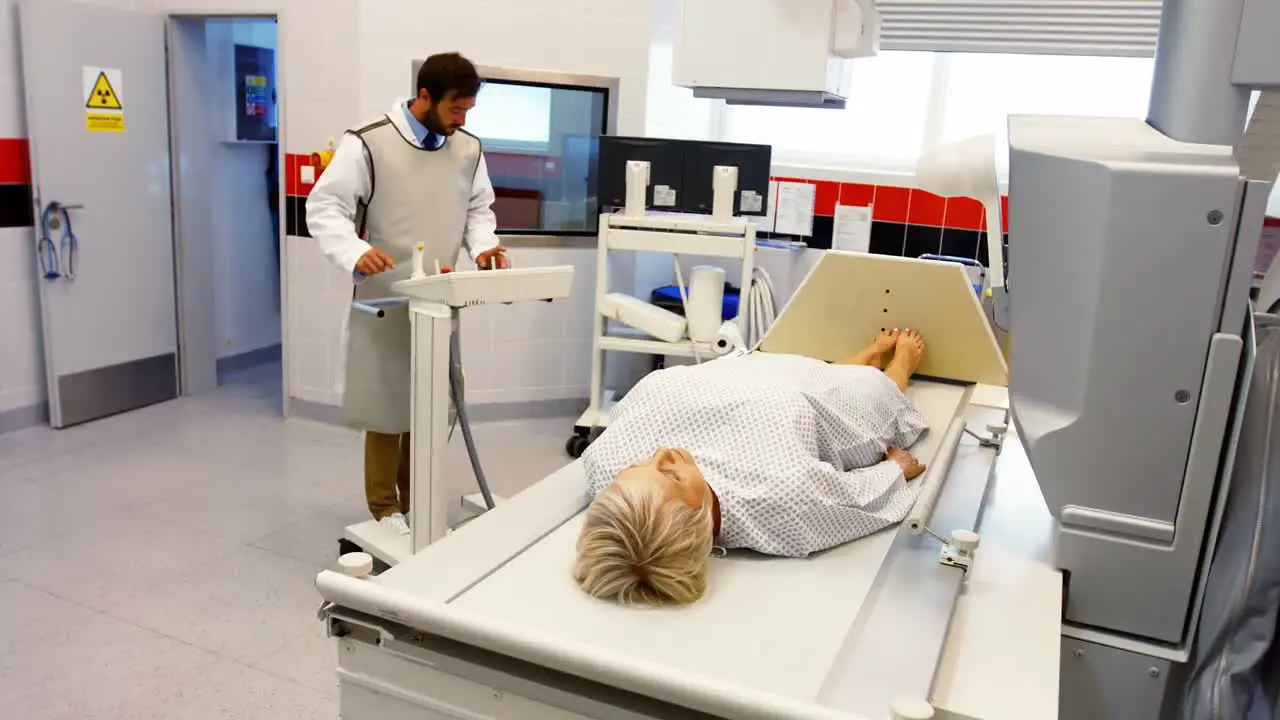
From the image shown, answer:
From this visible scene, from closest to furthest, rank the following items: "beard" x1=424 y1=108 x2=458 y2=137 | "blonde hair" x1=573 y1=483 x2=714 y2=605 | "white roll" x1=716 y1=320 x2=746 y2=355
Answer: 1. "blonde hair" x1=573 y1=483 x2=714 y2=605
2. "beard" x1=424 y1=108 x2=458 y2=137
3. "white roll" x1=716 y1=320 x2=746 y2=355

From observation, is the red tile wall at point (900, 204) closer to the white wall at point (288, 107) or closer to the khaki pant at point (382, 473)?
the white wall at point (288, 107)

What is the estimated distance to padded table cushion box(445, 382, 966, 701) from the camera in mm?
1434

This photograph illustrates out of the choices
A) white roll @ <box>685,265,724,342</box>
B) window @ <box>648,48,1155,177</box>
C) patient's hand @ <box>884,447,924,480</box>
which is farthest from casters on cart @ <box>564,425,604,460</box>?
patient's hand @ <box>884,447,924,480</box>

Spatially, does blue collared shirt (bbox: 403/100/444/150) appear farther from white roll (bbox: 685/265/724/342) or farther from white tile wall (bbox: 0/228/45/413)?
white tile wall (bbox: 0/228/45/413)

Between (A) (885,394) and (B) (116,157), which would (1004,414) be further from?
(B) (116,157)

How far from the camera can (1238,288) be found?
4.66 ft

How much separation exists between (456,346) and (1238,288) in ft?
7.15

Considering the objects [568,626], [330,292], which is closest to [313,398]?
[330,292]

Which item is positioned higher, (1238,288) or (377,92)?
(377,92)

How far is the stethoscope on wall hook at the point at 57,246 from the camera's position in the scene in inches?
171

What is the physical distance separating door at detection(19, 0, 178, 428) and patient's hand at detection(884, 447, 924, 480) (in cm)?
386

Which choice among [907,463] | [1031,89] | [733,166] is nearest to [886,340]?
[907,463]

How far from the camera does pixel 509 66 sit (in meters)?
4.61

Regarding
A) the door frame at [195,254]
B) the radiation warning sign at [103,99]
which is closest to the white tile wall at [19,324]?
the radiation warning sign at [103,99]
